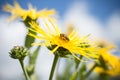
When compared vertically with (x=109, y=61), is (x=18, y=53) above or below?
above

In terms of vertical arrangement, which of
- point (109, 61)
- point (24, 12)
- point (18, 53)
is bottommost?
point (109, 61)

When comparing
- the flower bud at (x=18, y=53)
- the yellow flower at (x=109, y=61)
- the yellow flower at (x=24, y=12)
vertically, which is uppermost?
the yellow flower at (x=24, y=12)

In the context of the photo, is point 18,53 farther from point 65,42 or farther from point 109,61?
point 109,61

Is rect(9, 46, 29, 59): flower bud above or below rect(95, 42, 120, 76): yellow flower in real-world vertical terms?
above

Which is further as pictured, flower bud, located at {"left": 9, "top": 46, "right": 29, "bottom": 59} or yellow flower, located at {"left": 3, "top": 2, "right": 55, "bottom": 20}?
yellow flower, located at {"left": 3, "top": 2, "right": 55, "bottom": 20}

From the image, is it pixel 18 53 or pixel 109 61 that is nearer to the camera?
pixel 18 53

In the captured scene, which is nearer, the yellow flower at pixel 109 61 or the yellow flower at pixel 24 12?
the yellow flower at pixel 24 12

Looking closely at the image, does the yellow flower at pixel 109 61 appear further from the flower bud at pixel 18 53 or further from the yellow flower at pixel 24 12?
the flower bud at pixel 18 53

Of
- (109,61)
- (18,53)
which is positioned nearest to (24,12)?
(18,53)

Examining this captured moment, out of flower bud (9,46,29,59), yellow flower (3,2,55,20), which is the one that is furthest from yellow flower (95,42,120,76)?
flower bud (9,46,29,59)

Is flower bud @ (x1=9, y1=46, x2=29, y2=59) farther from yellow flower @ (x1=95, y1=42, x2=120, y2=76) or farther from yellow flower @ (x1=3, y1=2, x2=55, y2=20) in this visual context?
yellow flower @ (x1=95, y1=42, x2=120, y2=76)

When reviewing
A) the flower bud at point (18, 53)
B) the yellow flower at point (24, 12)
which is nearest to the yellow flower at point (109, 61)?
the yellow flower at point (24, 12)

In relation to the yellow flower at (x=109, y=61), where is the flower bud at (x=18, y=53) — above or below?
above
